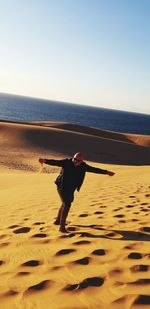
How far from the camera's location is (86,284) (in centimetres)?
423

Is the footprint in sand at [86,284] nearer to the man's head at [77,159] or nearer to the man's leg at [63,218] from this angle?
the man's leg at [63,218]

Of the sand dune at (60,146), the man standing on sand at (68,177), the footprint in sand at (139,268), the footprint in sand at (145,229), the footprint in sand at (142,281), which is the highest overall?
the man standing on sand at (68,177)


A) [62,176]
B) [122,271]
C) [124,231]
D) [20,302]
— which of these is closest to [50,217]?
[62,176]

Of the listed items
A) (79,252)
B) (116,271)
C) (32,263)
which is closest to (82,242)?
(79,252)

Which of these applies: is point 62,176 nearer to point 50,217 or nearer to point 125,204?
point 50,217

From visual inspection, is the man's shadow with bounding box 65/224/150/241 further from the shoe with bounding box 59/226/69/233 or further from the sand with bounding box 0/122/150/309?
the shoe with bounding box 59/226/69/233

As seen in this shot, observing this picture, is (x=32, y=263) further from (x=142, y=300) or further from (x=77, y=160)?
(x=77, y=160)

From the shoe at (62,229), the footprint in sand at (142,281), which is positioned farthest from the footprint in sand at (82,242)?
the footprint in sand at (142,281)

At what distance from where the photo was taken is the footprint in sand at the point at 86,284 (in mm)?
4133

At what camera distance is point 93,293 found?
4.01m

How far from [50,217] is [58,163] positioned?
1733 mm

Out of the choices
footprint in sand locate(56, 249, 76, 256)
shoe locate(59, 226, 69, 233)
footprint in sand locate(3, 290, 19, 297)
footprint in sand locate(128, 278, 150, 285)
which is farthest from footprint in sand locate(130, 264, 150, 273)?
shoe locate(59, 226, 69, 233)

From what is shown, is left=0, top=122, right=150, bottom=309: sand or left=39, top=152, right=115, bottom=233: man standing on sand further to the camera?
left=39, top=152, right=115, bottom=233: man standing on sand

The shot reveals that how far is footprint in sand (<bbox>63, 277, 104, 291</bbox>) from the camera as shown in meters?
4.13
